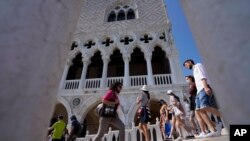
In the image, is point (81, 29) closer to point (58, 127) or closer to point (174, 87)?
point (174, 87)

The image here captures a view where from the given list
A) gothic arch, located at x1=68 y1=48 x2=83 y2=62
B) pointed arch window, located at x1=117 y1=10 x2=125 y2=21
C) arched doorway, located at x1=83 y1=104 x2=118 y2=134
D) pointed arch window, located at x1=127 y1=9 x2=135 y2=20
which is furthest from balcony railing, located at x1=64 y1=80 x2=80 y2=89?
pointed arch window, located at x1=127 y1=9 x2=135 y2=20

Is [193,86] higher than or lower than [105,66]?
lower

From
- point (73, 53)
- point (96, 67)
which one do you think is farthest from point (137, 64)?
point (73, 53)

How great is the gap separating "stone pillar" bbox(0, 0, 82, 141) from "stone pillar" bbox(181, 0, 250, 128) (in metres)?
0.90

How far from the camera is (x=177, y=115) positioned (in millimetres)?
4355

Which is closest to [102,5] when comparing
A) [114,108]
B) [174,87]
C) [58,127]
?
[174,87]

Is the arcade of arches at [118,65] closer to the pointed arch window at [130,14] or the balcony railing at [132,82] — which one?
the balcony railing at [132,82]

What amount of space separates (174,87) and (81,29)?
8257 millimetres

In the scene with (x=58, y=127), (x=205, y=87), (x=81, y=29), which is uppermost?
(x=81, y=29)

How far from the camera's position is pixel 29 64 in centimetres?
101

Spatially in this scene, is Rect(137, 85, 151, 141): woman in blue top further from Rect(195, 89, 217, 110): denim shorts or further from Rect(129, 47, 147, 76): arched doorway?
Rect(129, 47, 147, 76): arched doorway

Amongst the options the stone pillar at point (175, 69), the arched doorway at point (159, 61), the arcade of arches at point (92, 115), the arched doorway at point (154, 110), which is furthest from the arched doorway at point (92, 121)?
the stone pillar at point (175, 69)

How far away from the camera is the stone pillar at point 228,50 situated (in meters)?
0.84

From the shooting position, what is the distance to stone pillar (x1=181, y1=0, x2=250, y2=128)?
0.84 m
